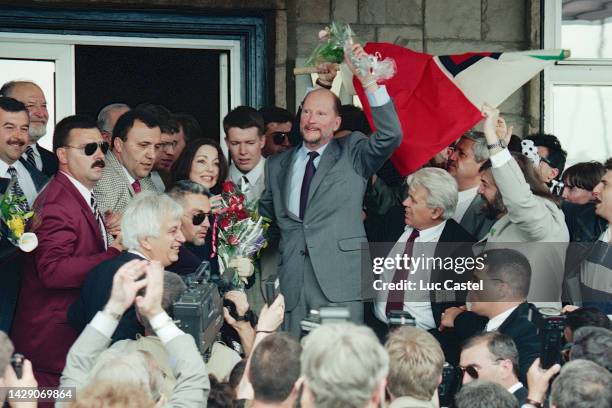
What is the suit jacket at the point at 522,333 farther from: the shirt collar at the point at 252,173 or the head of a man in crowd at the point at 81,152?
the head of a man in crowd at the point at 81,152

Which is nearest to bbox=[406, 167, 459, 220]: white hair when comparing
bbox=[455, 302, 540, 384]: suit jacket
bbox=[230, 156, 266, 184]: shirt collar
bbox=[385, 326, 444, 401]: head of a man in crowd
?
bbox=[455, 302, 540, 384]: suit jacket

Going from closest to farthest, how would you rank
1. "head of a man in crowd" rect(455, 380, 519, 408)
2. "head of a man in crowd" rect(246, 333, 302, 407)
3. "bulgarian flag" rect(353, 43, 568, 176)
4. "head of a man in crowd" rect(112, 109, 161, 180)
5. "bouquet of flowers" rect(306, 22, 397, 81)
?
"head of a man in crowd" rect(246, 333, 302, 407)
"head of a man in crowd" rect(455, 380, 519, 408)
"bouquet of flowers" rect(306, 22, 397, 81)
"head of a man in crowd" rect(112, 109, 161, 180)
"bulgarian flag" rect(353, 43, 568, 176)

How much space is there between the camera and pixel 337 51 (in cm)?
731

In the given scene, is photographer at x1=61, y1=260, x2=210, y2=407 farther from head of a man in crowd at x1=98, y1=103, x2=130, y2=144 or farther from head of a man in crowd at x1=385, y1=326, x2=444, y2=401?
head of a man in crowd at x1=98, y1=103, x2=130, y2=144

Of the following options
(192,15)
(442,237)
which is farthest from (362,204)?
(192,15)

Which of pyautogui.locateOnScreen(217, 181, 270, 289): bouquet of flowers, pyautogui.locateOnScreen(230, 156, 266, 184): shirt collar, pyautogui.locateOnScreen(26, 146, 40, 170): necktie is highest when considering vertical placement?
pyautogui.locateOnScreen(26, 146, 40, 170): necktie

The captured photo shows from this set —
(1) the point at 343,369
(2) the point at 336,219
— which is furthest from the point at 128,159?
(1) the point at 343,369

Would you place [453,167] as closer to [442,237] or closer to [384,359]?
[442,237]

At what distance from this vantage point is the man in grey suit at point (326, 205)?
23.0ft

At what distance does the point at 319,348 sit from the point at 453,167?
386 cm

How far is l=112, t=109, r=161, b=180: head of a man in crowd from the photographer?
7379mm

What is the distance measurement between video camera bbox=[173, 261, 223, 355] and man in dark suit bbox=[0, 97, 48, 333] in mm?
1253

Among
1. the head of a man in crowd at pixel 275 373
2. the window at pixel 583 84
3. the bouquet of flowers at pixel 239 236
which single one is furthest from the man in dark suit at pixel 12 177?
the window at pixel 583 84

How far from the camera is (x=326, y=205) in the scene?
23.2ft
